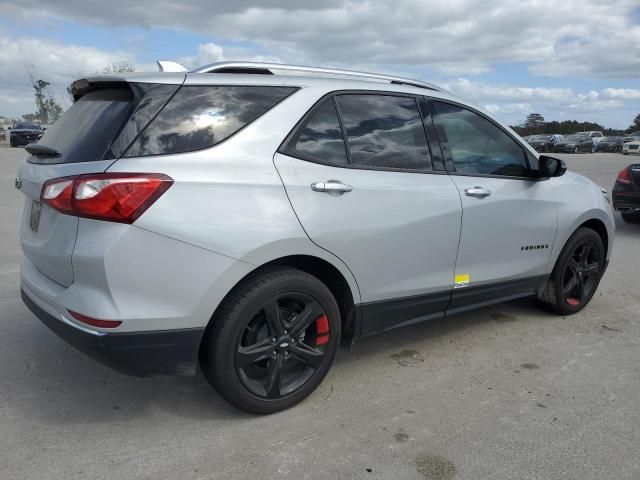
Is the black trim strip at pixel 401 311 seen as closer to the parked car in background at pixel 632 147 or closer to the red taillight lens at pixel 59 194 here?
the red taillight lens at pixel 59 194

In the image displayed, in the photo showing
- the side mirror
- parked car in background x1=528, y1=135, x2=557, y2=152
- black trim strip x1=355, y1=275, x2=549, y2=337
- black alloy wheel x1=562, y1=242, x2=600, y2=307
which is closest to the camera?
black trim strip x1=355, y1=275, x2=549, y2=337

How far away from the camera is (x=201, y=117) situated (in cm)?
281

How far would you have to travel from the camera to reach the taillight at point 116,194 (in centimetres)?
251

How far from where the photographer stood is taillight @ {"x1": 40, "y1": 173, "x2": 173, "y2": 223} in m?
2.51

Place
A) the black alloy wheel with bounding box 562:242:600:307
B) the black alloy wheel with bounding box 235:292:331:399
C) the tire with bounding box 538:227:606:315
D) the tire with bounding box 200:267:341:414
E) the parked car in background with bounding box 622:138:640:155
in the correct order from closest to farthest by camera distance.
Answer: the tire with bounding box 200:267:341:414
the black alloy wheel with bounding box 235:292:331:399
the tire with bounding box 538:227:606:315
the black alloy wheel with bounding box 562:242:600:307
the parked car in background with bounding box 622:138:640:155

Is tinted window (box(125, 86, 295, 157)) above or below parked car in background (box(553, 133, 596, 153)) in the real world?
above

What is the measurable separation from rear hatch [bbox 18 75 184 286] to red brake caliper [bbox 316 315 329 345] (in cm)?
128

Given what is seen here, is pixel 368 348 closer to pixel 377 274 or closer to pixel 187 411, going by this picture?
pixel 377 274

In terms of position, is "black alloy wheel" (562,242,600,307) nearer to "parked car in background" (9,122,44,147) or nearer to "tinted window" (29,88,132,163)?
"tinted window" (29,88,132,163)

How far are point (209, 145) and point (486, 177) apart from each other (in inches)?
78.1

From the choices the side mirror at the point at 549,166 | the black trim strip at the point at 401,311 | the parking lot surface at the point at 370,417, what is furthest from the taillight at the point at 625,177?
the black trim strip at the point at 401,311

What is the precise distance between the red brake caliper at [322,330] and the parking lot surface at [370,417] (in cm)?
37

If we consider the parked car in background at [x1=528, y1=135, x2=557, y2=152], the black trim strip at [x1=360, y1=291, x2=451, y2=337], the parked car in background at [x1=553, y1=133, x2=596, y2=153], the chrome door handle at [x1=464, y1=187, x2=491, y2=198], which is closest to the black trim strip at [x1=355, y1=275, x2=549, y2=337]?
the black trim strip at [x1=360, y1=291, x2=451, y2=337]

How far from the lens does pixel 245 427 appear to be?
2.96 m
